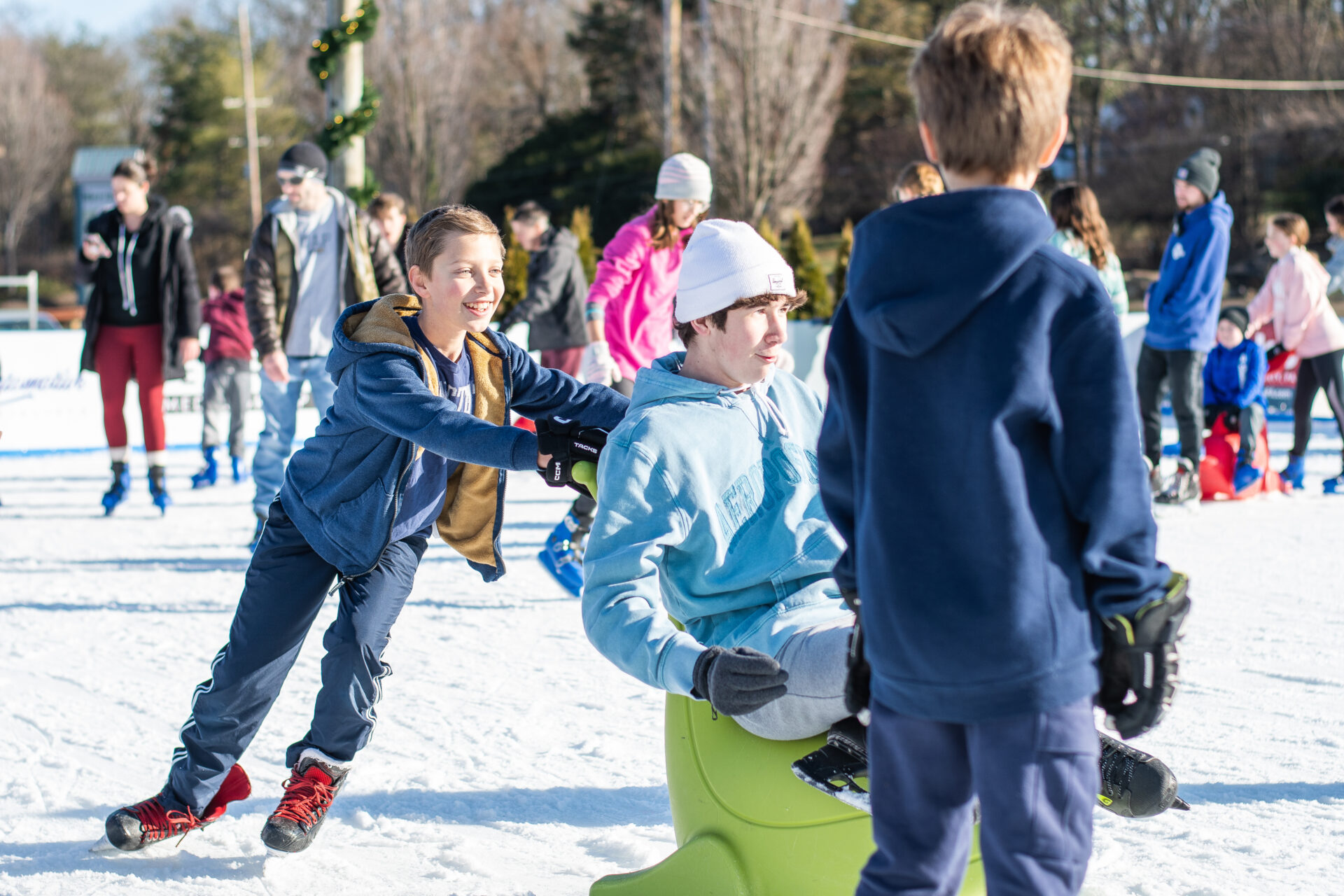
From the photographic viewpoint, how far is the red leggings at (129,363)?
645 centimetres

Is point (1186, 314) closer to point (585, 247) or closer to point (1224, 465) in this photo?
point (1224, 465)

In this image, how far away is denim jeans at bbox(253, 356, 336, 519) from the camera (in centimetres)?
569

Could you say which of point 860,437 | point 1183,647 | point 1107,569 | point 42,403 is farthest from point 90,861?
point 42,403

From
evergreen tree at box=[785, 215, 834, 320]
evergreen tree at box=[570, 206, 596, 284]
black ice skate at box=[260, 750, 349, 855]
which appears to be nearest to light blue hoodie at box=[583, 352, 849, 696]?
black ice skate at box=[260, 750, 349, 855]

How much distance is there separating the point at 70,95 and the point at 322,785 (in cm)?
4757

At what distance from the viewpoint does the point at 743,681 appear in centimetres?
172

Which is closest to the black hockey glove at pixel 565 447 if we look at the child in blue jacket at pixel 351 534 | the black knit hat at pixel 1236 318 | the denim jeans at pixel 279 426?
the child in blue jacket at pixel 351 534

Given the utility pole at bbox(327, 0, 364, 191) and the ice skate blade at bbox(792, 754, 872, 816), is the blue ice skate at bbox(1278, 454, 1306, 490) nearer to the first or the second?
the utility pole at bbox(327, 0, 364, 191)

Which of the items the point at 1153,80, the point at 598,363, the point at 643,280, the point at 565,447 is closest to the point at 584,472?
the point at 565,447

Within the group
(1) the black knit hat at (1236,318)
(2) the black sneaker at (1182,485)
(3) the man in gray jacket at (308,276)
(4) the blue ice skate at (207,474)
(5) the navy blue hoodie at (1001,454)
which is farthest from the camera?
(4) the blue ice skate at (207,474)

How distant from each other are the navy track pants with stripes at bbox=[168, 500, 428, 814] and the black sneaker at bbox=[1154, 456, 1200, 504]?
217 inches

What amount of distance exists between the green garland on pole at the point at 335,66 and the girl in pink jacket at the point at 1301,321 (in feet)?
17.7

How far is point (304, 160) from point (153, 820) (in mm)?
3552

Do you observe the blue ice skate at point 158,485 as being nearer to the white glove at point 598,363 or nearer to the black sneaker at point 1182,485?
the white glove at point 598,363
